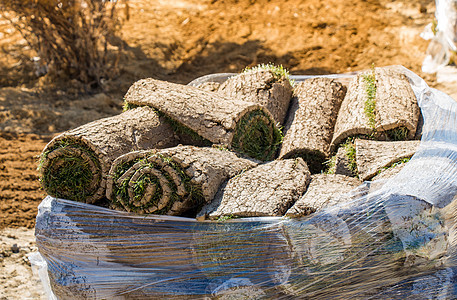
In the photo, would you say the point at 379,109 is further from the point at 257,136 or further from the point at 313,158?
the point at 257,136

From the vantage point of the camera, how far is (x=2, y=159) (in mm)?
5699

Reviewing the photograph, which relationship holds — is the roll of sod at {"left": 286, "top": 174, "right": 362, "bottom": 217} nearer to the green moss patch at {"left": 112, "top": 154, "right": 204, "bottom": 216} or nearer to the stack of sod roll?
the stack of sod roll

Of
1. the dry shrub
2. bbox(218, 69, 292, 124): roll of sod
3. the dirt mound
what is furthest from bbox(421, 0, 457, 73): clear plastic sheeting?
the dry shrub

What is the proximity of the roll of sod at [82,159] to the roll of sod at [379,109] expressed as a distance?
1604 mm

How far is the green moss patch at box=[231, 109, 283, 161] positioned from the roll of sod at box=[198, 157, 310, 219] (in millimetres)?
391

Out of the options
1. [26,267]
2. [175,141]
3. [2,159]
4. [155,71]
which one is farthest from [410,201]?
[155,71]

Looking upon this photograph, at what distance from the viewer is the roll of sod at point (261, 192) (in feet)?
9.15

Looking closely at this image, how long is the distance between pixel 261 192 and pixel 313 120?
1.35m

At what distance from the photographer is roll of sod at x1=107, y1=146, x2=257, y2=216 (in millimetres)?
2830

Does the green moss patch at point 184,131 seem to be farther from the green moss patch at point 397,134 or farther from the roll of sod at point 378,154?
the green moss patch at point 397,134

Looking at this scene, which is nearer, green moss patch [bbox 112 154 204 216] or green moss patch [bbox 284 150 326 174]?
green moss patch [bbox 112 154 204 216]

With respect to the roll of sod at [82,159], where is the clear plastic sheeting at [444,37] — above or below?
above

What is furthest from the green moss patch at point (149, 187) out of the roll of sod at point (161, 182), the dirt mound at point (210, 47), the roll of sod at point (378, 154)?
the dirt mound at point (210, 47)

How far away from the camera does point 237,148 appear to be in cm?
351
